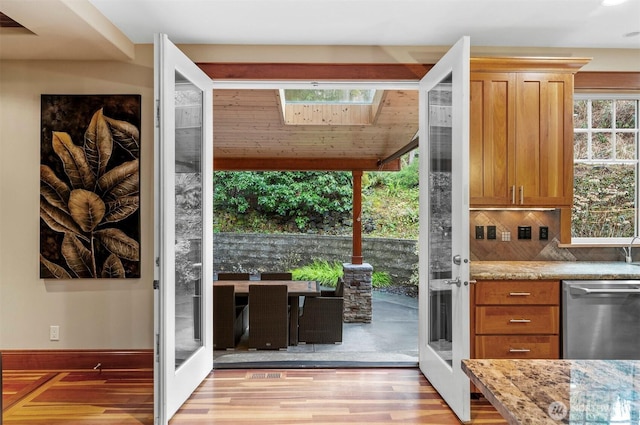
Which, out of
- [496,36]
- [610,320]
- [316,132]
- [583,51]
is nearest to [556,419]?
[610,320]

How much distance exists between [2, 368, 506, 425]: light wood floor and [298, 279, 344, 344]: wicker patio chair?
5.06 feet

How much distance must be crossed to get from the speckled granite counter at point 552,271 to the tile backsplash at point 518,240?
21 centimetres

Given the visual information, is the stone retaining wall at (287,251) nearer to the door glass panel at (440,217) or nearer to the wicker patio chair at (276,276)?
the wicker patio chair at (276,276)

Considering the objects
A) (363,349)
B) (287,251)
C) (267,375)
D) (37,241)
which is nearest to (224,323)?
(267,375)

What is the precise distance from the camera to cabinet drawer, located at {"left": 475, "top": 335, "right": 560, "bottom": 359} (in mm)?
2947

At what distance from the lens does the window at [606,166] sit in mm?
3820

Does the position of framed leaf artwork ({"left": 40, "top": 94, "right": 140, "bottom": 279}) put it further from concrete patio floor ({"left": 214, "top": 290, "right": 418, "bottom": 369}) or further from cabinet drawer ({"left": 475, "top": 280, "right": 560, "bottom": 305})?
cabinet drawer ({"left": 475, "top": 280, "right": 560, "bottom": 305})

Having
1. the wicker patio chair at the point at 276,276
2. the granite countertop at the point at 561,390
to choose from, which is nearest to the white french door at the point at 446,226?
the granite countertop at the point at 561,390

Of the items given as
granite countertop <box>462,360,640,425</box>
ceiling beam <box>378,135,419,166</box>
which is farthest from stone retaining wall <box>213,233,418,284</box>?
granite countertop <box>462,360,640,425</box>

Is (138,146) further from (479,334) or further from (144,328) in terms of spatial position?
(479,334)

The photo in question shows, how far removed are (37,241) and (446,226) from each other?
3057 mm

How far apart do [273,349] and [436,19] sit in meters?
3.48

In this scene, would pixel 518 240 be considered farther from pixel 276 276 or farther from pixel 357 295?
pixel 357 295

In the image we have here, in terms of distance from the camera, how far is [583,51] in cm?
363
